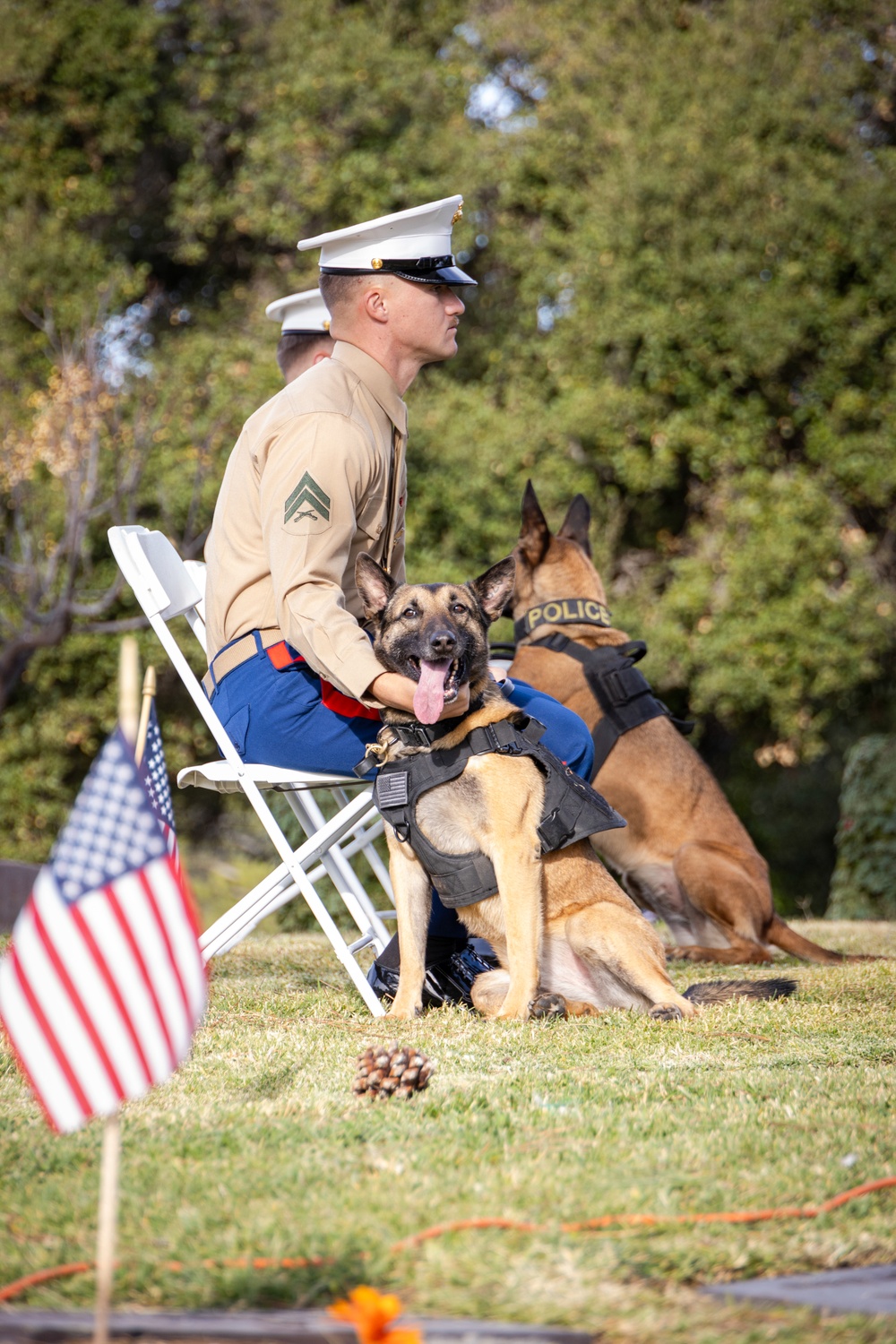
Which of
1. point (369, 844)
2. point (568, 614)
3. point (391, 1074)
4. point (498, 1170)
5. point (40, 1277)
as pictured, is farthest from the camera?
point (568, 614)

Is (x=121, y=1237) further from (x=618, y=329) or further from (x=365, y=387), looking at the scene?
(x=618, y=329)

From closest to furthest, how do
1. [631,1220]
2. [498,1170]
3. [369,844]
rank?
[631,1220] → [498,1170] → [369,844]

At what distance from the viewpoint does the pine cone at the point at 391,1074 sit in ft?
9.85

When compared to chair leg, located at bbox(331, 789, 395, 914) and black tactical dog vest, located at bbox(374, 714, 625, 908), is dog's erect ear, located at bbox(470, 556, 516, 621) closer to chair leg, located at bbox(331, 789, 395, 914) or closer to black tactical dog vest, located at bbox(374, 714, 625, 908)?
black tactical dog vest, located at bbox(374, 714, 625, 908)

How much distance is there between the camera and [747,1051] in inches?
143

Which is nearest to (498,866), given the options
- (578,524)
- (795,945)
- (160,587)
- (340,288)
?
(160,587)

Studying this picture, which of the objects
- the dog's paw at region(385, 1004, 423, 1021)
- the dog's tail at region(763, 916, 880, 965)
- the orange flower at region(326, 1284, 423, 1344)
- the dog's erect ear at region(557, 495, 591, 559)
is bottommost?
the dog's tail at region(763, 916, 880, 965)

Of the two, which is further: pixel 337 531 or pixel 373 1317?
pixel 337 531

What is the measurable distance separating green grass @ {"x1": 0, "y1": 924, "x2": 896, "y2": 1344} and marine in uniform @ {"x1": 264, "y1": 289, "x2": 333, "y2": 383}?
3.83 m

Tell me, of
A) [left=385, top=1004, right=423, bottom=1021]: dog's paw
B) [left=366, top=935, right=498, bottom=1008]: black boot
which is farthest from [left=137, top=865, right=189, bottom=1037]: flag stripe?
[left=366, top=935, right=498, bottom=1008]: black boot

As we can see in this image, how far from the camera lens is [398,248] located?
14.7 ft

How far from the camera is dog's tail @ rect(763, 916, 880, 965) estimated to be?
5.84 m

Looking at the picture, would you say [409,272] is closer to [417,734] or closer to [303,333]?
[417,734]

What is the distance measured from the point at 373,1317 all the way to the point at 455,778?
8.09 ft
